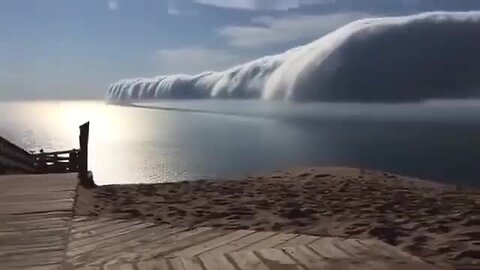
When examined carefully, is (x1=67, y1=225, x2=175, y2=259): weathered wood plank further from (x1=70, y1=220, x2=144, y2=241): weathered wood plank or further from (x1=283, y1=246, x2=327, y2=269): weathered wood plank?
(x1=283, y1=246, x2=327, y2=269): weathered wood plank

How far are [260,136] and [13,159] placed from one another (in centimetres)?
786

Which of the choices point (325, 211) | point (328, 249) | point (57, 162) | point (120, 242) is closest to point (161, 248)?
point (120, 242)

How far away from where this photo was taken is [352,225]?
3.77 meters

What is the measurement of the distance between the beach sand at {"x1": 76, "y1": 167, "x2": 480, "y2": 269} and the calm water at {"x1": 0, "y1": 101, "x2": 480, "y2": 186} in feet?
21.0

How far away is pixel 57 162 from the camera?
8828 mm

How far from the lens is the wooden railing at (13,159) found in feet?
23.4

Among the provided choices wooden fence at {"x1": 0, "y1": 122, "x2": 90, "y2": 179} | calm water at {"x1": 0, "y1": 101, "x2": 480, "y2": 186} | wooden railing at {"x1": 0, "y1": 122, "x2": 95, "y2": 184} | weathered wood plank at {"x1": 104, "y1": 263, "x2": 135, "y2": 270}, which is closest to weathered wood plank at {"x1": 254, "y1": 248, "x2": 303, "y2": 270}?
weathered wood plank at {"x1": 104, "y1": 263, "x2": 135, "y2": 270}

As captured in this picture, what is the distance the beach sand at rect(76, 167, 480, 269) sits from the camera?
310 centimetres

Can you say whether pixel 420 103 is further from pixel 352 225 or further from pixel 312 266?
pixel 312 266

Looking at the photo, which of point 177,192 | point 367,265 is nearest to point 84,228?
point 367,265

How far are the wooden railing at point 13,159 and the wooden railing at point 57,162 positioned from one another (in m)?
0.12

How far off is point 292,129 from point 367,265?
12271 millimetres

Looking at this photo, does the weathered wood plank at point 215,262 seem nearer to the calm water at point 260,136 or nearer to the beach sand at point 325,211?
the beach sand at point 325,211

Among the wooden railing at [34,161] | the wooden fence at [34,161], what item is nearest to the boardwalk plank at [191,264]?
the wooden railing at [34,161]
